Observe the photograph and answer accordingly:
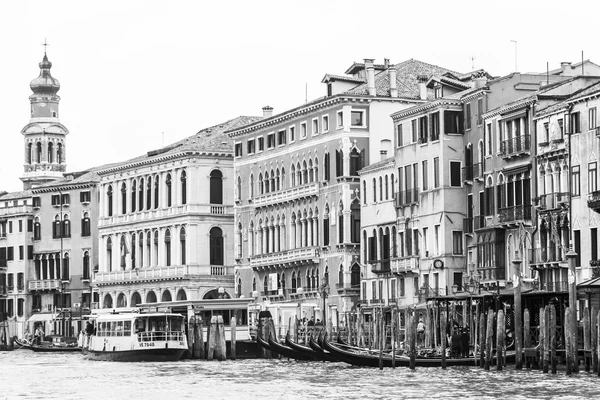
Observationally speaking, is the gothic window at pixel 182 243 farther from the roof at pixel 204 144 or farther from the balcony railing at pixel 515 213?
the balcony railing at pixel 515 213

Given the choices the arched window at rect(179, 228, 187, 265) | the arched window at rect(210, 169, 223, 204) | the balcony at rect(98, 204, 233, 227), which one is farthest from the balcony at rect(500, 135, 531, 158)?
the arched window at rect(179, 228, 187, 265)

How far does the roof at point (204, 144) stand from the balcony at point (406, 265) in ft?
63.9

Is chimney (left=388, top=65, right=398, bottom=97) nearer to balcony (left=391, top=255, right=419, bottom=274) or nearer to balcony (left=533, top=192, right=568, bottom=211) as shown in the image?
balcony (left=391, top=255, right=419, bottom=274)

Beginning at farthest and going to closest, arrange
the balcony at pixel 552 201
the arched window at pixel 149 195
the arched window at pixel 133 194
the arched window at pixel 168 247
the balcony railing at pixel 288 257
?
the arched window at pixel 133 194
the arched window at pixel 149 195
the arched window at pixel 168 247
the balcony railing at pixel 288 257
the balcony at pixel 552 201

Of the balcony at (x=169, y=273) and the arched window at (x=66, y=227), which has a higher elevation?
the arched window at (x=66, y=227)

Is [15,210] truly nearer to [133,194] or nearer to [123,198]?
[123,198]

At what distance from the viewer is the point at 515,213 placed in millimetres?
59438

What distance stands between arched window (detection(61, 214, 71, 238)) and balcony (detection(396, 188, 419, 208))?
120ft

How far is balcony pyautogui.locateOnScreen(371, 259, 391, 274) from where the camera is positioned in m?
69.2

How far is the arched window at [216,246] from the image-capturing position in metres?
88.7

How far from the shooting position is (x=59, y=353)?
83.7 meters

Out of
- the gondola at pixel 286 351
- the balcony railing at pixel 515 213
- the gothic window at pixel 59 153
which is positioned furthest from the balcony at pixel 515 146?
the gothic window at pixel 59 153

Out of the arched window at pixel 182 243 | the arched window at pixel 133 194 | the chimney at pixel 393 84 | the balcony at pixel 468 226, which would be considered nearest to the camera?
the balcony at pixel 468 226

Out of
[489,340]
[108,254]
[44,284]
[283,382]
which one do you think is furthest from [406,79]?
[44,284]
